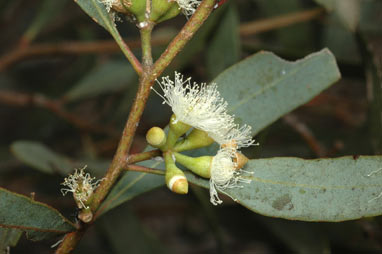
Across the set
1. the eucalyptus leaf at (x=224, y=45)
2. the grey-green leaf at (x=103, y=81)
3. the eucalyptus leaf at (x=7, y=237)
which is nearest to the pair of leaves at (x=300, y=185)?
the eucalyptus leaf at (x=7, y=237)

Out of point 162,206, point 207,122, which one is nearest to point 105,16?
point 207,122

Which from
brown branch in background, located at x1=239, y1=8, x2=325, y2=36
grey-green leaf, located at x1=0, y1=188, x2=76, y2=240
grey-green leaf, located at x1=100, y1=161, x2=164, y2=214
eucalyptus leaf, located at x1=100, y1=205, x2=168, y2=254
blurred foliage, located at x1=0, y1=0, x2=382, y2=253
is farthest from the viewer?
brown branch in background, located at x1=239, y1=8, x2=325, y2=36

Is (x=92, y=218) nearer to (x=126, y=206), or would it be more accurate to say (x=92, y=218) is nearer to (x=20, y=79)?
(x=126, y=206)

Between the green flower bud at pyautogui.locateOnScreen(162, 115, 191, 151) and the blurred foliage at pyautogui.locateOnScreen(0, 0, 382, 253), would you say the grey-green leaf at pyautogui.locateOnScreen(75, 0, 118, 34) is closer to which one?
the green flower bud at pyautogui.locateOnScreen(162, 115, 191, 151)

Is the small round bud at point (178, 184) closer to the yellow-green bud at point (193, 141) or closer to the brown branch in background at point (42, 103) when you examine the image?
the yellow-green bud at point (193, 141)

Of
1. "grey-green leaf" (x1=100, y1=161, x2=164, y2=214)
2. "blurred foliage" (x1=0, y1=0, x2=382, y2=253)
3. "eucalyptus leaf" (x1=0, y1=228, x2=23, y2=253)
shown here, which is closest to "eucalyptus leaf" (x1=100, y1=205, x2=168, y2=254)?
"blurred foliage" (x1=0, y1=0, x2=382, y2=253)

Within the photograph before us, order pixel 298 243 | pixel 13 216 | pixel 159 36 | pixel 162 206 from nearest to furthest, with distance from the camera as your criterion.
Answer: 1. pixel 13 216
2. pixel 298 243
3. pixel 159 36
4. pixel 162 206

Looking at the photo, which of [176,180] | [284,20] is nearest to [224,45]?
[284,20]
